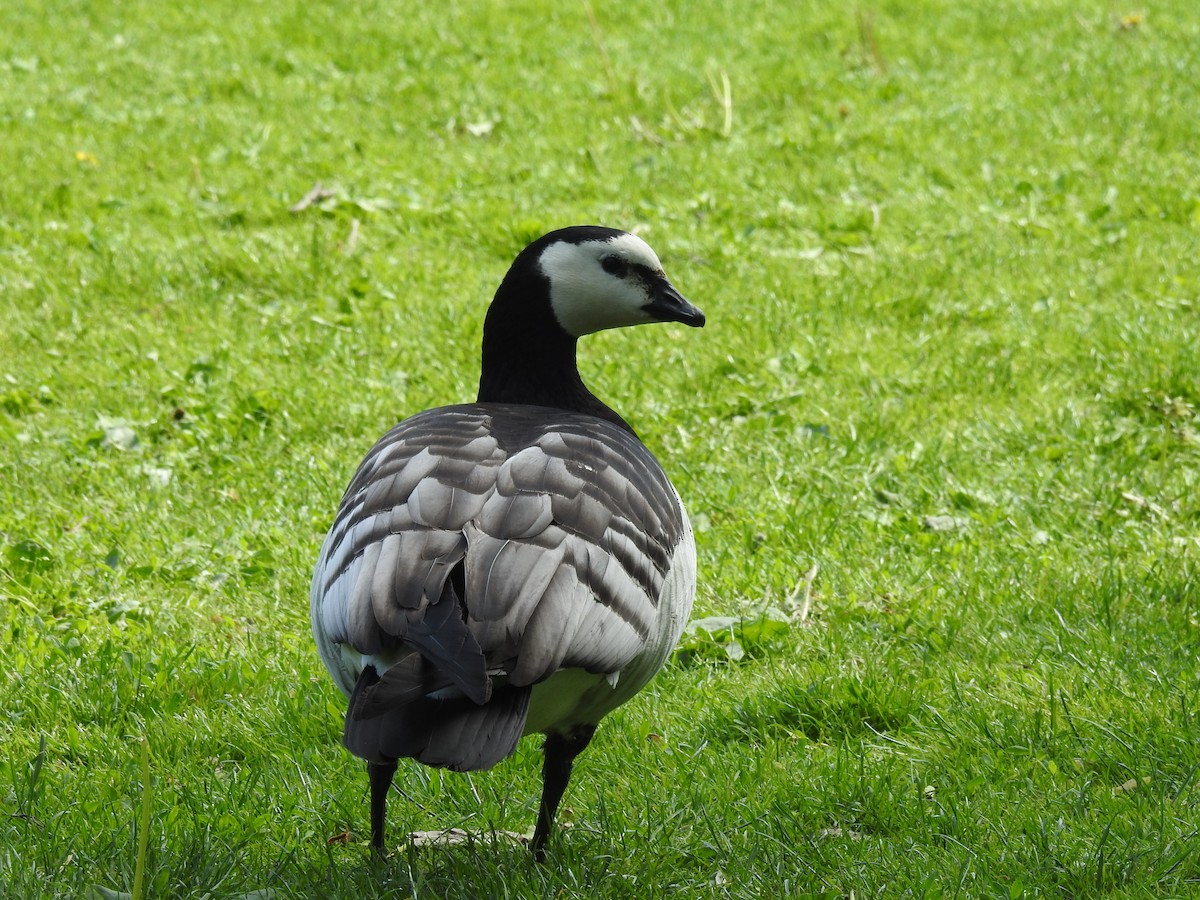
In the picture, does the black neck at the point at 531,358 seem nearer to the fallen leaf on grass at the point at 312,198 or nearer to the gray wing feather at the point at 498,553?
the gray wing feather at the point at 498,553

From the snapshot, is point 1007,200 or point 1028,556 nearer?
point 1028,556

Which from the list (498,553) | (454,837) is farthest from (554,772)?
(498,553)

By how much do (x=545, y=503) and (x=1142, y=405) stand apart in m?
3.93

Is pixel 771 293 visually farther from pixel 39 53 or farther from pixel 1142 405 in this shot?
pixel 39 53

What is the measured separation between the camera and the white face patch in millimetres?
4086

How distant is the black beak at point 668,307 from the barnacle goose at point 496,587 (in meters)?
0.51

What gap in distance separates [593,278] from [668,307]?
0.88ft

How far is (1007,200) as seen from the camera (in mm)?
8750

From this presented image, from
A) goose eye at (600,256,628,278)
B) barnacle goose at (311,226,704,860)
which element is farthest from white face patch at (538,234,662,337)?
barnacle goose at (311,226,704,860)

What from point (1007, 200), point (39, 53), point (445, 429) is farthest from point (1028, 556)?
point (39, 53)

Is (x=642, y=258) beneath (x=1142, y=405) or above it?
above

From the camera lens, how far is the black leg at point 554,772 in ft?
10.9

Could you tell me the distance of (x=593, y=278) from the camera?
4.11 m

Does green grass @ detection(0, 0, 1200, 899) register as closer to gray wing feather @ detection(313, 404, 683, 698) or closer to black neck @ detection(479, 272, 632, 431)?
gray wing feather @ detection(313, 404, 683, 698)
